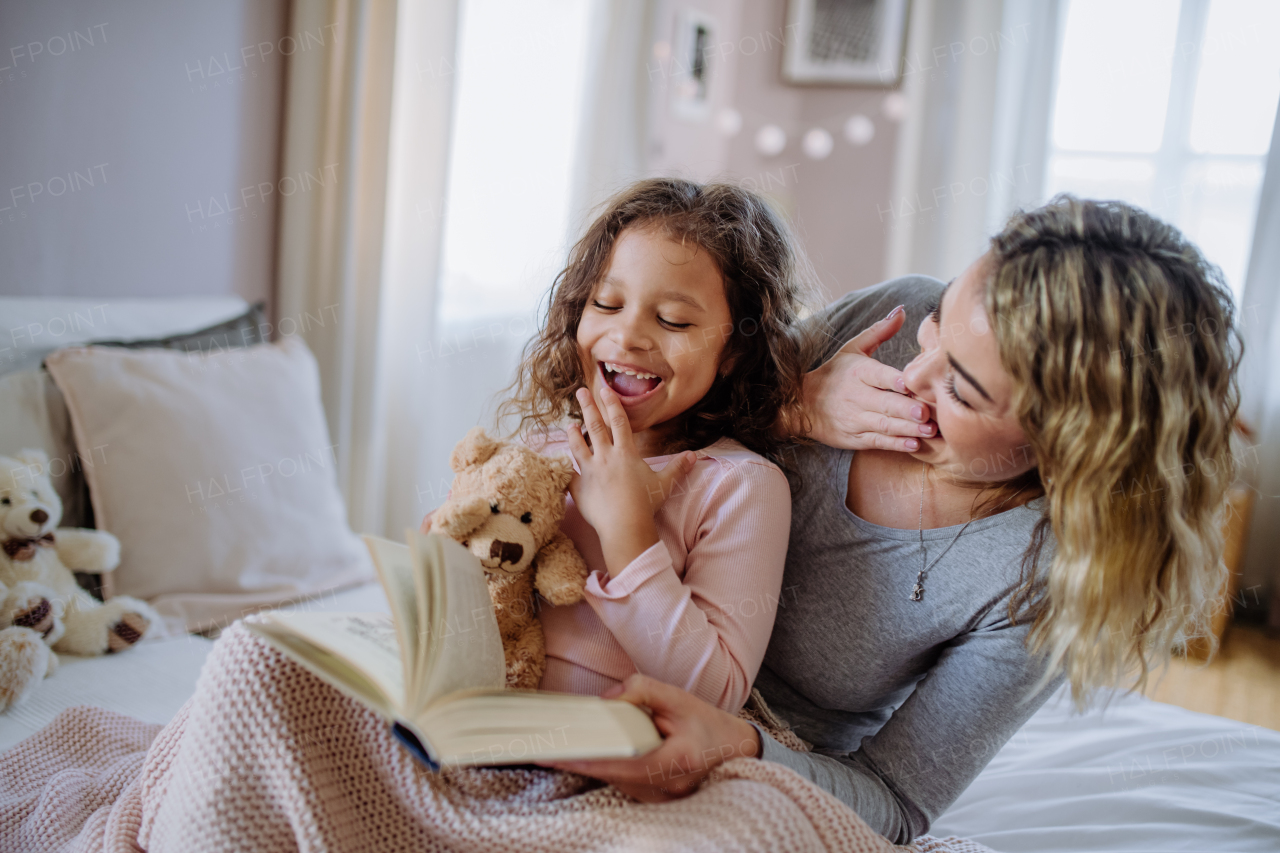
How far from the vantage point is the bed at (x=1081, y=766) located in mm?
1131

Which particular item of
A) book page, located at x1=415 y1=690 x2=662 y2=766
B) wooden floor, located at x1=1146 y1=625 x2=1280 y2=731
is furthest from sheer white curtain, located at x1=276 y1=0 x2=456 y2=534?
wooden floor, located at x1=1146 y1=625 x2=1280 y2=731

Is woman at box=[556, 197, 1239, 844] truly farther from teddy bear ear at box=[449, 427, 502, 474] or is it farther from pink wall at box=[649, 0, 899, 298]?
pink wall at box=[649, 0, 899, 298]

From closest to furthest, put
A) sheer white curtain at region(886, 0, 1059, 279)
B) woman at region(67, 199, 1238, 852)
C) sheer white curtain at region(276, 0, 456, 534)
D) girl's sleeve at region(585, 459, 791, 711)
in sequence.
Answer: woman at region(67, 199, 1238, 852) < girl's sleeve at region(585, 459, 791, 711) < sheer white curtain at region(276, 0, 456, 534) < sheer white curtain at region(886, 0, 1059, 279)

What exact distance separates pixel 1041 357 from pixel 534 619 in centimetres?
56

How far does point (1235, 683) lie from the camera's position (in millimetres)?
2438

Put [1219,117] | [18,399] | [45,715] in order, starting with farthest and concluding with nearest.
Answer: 1. [1219,117]
2. [18,399]
3. [45,715]

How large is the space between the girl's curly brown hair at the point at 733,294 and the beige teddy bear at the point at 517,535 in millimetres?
240

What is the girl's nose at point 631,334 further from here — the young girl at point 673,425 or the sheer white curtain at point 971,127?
the sheer white curtain at point 971,127

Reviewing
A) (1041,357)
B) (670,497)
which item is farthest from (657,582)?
(1041,357)

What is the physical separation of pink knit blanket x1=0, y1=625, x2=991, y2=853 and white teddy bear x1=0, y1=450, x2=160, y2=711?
17.5 inches

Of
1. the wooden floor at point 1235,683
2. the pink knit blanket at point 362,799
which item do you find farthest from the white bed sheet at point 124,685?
the wooden floor at point 1235,683

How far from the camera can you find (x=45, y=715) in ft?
3.74

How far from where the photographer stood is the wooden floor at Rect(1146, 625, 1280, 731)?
219cm

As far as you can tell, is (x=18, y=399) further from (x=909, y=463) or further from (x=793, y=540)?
(x=909, y=463)
